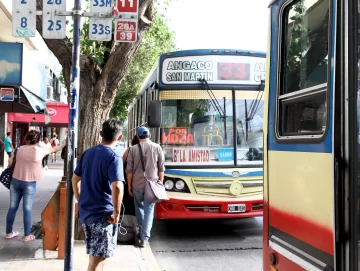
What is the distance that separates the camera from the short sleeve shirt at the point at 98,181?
388cm

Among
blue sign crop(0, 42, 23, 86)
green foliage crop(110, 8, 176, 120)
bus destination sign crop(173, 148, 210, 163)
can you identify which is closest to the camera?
bus destination sign crop(173, 148, 210, 163)

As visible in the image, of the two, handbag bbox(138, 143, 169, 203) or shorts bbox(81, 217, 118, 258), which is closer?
shorts bbox(81, 217, 118, 258)

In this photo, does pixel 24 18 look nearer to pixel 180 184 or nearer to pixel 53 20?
pixel 53 20

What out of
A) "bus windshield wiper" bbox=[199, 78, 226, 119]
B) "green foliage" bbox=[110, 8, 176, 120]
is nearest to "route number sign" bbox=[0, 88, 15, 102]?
"bus windshield wiper" bbox=[199, 78, 226, 119]

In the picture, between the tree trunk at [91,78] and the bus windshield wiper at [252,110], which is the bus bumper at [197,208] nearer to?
the bus windshield wiper at [252,110]

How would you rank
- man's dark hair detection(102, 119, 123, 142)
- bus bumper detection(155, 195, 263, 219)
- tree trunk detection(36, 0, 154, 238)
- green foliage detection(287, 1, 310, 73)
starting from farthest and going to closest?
bus bumper detection(155, 195, 263, 219) < tree trunk detection(36, 0, 154, 238) < man's dark hair detection(102, 119, 123, 142) < green foliage detection(287, 1, 310, 73)

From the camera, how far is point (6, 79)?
9.30 m

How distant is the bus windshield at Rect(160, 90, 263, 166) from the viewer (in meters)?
7.24

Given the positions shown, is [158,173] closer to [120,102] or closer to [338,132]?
[338,132]

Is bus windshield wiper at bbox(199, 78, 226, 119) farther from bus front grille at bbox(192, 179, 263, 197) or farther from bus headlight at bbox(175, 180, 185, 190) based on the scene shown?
bus headlight at bbox(175, 180, 185, 190)

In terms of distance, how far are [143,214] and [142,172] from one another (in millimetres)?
678

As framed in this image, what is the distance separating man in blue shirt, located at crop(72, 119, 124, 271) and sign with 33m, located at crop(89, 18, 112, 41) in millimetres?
1589

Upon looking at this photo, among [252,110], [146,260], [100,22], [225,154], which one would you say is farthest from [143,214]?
[100,22]

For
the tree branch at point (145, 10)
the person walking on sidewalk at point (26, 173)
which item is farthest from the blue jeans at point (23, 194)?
the tree branch at point (145, 10)
